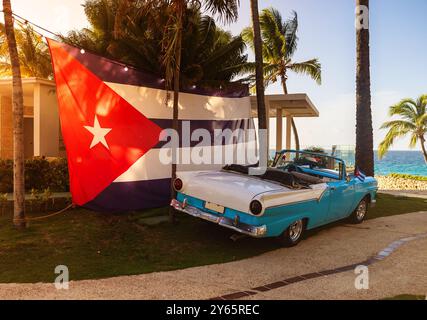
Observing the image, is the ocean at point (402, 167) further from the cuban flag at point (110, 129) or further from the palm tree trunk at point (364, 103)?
the cuban flag at point (110, 129)

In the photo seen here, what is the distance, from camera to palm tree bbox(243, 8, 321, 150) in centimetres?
1889

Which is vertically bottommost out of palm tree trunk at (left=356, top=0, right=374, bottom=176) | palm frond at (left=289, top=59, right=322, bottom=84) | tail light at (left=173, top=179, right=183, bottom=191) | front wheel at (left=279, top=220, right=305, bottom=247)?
front wheel at (left=279, top=220, right=305, bottom=247)

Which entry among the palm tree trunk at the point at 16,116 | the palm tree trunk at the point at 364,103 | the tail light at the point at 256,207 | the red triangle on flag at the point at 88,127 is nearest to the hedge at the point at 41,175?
the red triangle on flag at the point at 88,127

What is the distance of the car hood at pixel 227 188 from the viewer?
5.56 metres

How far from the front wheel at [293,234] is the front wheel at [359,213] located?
262 centimetres

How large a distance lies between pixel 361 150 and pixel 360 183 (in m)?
4.48

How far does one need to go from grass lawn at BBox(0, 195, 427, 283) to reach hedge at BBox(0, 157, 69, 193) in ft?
4.86

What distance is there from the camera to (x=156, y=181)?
8.86 meters

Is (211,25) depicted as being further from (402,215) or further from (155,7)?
(402,215)

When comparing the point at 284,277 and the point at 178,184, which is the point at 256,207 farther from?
the point at 178,184

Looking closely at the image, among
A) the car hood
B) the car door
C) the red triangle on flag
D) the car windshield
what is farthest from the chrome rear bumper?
the car windshield

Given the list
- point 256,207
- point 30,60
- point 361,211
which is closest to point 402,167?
point 30,60

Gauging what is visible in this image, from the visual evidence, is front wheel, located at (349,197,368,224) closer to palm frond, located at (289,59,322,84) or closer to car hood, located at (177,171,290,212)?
car hood, located at (177,171,290,212)
